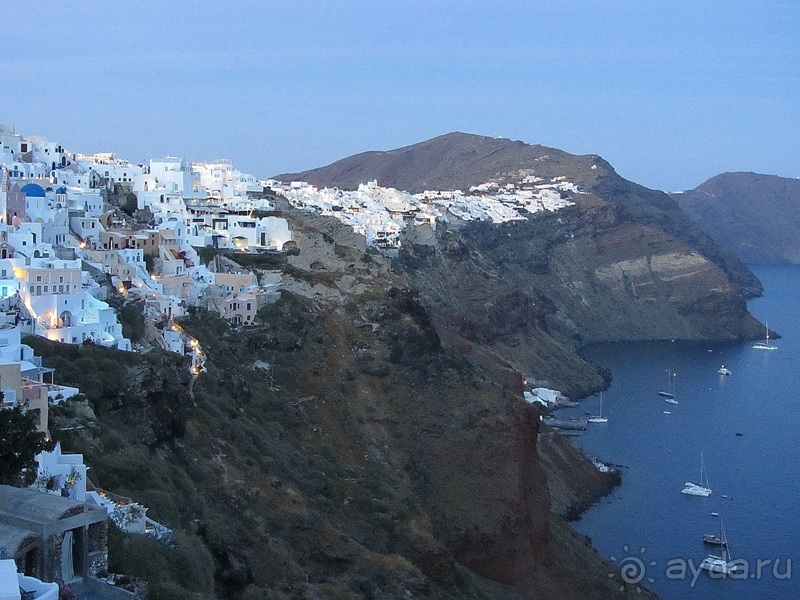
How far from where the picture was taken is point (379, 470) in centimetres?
2700

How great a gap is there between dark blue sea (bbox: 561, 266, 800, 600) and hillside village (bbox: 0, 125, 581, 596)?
46.4ft

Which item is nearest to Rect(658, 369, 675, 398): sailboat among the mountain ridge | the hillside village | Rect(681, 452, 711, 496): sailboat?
Rect(681, 452, 711, 496): sailboat

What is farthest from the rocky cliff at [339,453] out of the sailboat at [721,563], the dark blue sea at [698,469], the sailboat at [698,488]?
the sailboat at [721,563]

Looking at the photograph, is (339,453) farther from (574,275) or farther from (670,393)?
(574,275)

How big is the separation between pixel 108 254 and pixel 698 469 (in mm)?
26731

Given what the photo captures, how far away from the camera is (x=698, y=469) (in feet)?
145

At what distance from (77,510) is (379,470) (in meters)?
16.9

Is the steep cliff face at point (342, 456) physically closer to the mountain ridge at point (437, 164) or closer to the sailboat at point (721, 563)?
the sailboat at point (721, 563)

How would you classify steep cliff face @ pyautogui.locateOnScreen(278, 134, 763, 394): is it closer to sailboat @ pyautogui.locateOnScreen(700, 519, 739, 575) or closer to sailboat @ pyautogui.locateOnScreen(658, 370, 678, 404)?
sailboat @ pyautogui.locateOnScreen(658, 370, 678, 404)

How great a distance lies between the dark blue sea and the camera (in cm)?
3275

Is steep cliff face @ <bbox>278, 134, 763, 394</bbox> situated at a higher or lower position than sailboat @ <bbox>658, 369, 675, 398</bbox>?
higher

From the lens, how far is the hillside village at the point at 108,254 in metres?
16.9

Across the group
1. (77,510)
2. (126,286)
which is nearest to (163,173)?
(126,286)

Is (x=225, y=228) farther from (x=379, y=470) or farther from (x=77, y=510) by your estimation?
(x=77, y=510)
